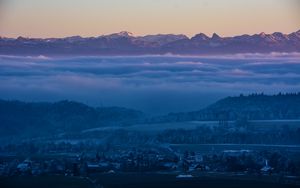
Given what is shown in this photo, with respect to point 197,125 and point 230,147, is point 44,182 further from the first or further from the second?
point 197,125

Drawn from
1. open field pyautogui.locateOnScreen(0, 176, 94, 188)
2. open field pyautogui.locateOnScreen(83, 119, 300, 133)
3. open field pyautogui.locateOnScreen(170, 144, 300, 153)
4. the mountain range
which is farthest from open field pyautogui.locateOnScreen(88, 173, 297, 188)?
the mountain range

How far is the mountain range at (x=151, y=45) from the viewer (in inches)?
1526

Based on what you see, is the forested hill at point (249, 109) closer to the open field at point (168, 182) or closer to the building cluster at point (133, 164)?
the building cluster at point (133, 164)

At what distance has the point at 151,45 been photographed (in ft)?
132

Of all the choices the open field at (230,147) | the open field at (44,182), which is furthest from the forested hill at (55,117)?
the open field at (44,182)

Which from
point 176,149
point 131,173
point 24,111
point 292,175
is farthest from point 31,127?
point 292,175

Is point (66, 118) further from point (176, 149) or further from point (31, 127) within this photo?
point (176, 149)

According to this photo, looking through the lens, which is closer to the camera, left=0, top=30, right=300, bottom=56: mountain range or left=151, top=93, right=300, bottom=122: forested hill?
left=151, top=93, right=300, bottom=122: forested hill

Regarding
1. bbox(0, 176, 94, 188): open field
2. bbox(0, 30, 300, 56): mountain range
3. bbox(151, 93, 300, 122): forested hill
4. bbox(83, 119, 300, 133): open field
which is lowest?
bbox(0, 176, 94, 188): open field

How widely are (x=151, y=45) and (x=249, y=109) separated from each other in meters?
7.91

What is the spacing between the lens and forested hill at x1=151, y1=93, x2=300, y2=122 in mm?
32625

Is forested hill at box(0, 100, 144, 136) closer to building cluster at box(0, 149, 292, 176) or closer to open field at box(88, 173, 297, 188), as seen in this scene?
building cluster at box(0, 149, 292, 176)

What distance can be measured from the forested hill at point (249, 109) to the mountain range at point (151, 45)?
191 inches

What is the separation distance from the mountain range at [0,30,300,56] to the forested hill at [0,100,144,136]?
5478 mm
